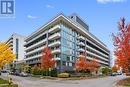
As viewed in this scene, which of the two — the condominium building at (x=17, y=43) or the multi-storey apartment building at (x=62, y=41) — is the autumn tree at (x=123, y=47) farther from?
the condominium building at (x=17, y=43)

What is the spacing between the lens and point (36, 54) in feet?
386

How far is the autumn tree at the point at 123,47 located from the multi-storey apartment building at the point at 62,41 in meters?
54.4

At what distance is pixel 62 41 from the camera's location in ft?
306

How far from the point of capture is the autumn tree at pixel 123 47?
35.3m

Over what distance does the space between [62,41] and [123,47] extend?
190ft

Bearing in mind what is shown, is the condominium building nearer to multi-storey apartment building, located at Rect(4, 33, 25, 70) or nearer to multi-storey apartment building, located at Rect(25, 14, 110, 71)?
multi-storey apartment building, located at Rect(4, 33, 25, 70)

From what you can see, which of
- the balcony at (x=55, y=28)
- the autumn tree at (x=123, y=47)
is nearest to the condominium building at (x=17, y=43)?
the balcony at (x=55, y=28)

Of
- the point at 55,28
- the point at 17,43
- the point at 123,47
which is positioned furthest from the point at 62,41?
the point at 17,43

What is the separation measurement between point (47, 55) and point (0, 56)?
115 feet

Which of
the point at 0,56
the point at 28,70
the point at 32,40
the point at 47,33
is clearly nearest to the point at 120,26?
the point at 0,56

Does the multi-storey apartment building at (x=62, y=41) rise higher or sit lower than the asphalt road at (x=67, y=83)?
higher

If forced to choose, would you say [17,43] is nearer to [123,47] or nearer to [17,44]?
[17,44]

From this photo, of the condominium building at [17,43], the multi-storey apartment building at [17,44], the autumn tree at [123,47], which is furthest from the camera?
the condominium building at [17,43]

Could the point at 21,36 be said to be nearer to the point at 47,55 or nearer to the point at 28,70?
the point at 28,70
